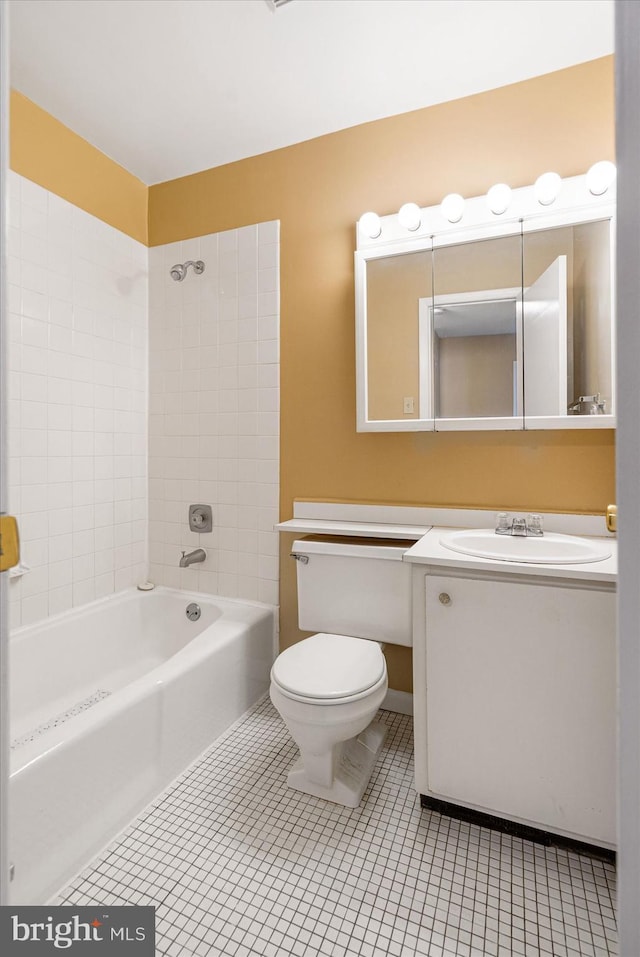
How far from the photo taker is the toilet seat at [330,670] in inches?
55.5

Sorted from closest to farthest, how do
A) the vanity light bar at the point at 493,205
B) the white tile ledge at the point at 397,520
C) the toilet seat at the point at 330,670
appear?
the toilet seat at the point at 330,670
the vanity light bar at the point at 493,205
the white tile ledge at the point at 397,520

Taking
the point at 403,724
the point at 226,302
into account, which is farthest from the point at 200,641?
the point at 226,302

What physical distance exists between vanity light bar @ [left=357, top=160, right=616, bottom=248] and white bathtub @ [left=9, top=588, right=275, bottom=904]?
174cm

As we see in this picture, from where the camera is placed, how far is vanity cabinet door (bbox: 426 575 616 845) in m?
1.23

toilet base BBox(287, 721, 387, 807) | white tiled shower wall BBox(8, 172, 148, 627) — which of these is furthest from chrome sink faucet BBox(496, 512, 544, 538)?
white tiled shower wall BBox(8, 172, 148, 627)

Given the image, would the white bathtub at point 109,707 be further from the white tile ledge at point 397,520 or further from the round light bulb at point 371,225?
the round light bulb at point 371,225

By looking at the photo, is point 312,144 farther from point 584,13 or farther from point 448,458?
point 448,458

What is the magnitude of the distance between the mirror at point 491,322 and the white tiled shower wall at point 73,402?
122 cm

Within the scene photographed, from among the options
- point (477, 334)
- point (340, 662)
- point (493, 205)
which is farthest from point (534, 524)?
point (493, 205)

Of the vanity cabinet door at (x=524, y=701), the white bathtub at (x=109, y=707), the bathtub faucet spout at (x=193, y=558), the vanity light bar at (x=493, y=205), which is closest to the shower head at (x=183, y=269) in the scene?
the vanity light bar at (x=493, y=205)

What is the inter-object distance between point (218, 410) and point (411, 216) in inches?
47.4

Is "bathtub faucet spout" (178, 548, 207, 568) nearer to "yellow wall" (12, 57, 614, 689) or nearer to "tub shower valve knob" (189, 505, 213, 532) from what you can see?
"tub shower valve knob" (189, 505, 213, 532)

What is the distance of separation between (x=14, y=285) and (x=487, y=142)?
1.91 metres

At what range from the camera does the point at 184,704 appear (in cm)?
169
